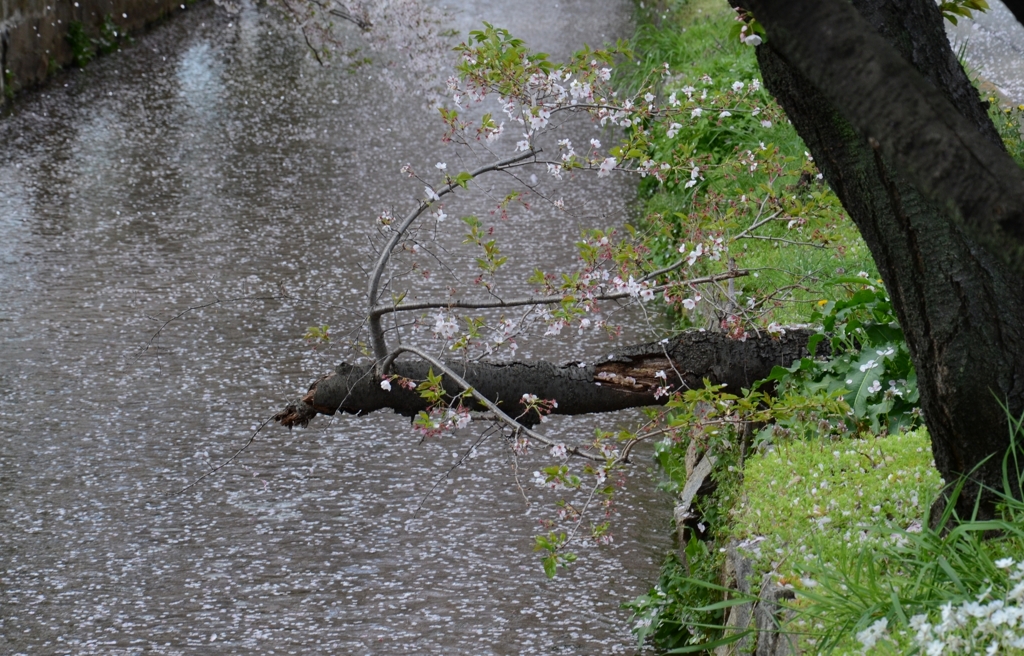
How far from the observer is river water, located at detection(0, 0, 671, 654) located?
12.2 feet

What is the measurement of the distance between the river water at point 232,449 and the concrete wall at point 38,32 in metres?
0.68

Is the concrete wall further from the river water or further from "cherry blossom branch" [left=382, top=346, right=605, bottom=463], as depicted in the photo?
"cherry blossom branch" [left=382, top=346, right=605, bottom=463]

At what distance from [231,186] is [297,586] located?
4.18 meters

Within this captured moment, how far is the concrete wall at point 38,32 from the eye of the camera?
855 centimetres

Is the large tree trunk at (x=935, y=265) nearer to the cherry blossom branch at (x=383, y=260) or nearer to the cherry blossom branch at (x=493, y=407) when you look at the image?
the cherry blossom branch at (x=493, y=407)

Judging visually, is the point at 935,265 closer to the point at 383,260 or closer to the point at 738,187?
the point at 383,260

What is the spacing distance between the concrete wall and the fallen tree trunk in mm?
6210

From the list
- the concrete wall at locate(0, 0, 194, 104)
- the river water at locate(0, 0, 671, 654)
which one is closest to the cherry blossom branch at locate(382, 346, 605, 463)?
the river water at locate(0, 0, 671, 654)

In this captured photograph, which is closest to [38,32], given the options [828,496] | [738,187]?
[738,187]

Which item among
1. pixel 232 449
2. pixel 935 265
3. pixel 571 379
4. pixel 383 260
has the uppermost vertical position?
pixel 383 260

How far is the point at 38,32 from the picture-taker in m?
9.04

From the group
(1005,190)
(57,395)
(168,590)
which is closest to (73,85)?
(57,395)

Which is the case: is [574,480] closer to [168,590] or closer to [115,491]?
[168,590]

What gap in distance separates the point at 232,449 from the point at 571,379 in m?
1.73
